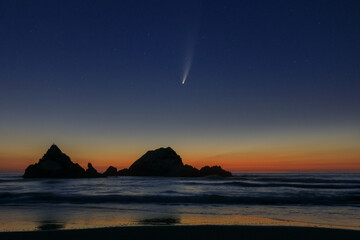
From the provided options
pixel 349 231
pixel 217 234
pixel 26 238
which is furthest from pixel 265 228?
pixel 26 238

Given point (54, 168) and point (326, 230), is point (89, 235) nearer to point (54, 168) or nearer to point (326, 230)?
point (326, 230)

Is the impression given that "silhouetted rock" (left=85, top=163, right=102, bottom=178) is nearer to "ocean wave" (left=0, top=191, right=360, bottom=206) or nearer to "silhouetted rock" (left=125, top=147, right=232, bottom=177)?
"silhouetted rock" (left=125, top=147, right=232, bottom=177)

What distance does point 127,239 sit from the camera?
5.92 metres

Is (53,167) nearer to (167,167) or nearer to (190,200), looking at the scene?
(167,167)

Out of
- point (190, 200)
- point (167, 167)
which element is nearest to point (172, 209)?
point (190, 200)

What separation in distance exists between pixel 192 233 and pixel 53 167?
A: 253 ft

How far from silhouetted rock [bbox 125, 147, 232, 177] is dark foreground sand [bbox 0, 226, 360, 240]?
9677cm

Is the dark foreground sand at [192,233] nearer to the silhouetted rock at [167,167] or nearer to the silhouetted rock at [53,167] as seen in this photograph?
the silhouetted rock at [53,167]

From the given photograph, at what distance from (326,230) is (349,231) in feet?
1.87

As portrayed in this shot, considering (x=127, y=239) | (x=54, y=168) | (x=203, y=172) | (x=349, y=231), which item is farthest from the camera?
(x=203, y=172)

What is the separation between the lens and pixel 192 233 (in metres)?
6.50

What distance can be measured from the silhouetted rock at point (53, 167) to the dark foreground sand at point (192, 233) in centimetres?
7391

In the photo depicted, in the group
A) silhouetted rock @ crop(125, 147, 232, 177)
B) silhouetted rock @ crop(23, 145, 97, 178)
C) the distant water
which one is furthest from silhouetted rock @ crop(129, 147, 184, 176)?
the distant water

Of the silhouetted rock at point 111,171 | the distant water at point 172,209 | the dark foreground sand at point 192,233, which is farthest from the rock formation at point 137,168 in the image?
the dark foreground sand at point 192,233
